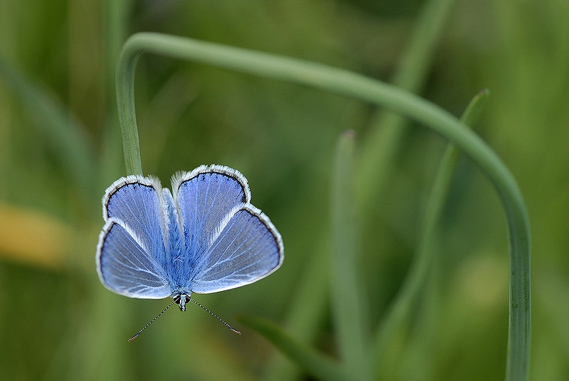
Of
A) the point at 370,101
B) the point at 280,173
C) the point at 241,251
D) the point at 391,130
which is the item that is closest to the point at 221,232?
the point at 241,251

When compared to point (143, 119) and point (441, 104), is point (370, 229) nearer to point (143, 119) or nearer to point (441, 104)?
point (441, 104)

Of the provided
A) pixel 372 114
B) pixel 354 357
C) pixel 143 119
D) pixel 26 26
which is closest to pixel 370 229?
pixel 372 114

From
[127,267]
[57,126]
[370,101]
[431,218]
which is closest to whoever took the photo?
[370,101]

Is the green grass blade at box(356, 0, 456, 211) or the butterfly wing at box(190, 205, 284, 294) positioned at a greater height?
the green grass blade at box(356, 0, 456, 211)

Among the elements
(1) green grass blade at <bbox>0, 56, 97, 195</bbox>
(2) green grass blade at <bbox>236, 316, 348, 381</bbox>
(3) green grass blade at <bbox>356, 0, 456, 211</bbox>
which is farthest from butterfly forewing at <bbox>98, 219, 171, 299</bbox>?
(3) green grass blade at <bbox>356, 0, 456, 211</bbox>

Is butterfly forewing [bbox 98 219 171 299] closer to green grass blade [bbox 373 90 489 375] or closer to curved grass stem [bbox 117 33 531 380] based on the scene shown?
curved grass stem [bbox 117 33 531 380]

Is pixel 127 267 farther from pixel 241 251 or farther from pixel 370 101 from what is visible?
pixel 370 101
